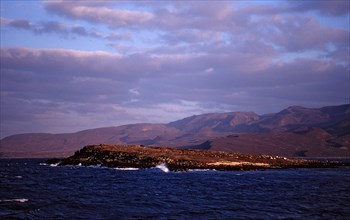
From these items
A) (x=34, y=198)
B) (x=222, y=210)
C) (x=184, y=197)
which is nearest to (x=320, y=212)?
(x=222, y=210)

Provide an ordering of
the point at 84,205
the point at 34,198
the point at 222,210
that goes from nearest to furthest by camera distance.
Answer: the point at 222,210 → the point at 84,205 → the point at 34,198

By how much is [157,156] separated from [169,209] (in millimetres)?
81002

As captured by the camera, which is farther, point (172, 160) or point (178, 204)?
point (172, 160)

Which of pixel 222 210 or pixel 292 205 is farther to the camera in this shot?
pixel 292 205

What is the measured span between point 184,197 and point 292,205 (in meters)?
11.1

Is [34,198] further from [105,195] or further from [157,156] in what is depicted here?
[157,156]

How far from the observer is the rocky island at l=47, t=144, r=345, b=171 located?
338 ft

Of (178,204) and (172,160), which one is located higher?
(178,204)

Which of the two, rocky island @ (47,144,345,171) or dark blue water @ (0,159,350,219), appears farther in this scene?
rocky island @ (47,144,345,171)

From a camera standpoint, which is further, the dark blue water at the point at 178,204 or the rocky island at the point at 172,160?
the rocky island at the point at 172,160

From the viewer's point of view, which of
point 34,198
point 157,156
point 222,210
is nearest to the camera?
point 222,210

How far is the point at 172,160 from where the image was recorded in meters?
108

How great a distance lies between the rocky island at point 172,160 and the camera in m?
103

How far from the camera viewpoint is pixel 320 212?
31.3m
